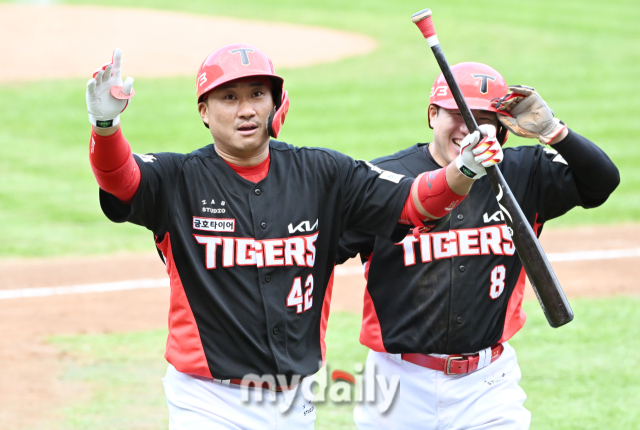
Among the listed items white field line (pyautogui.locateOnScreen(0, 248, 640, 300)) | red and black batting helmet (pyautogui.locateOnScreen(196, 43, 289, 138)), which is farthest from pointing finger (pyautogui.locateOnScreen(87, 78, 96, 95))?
white field line (pyautogui.locateOnScreen(0, 248, 640, 300))

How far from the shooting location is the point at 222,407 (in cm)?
333

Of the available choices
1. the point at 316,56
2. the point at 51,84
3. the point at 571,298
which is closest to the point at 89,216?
the point at 571,298

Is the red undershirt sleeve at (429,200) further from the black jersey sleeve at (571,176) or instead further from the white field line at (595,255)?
the white field line at (595,255)

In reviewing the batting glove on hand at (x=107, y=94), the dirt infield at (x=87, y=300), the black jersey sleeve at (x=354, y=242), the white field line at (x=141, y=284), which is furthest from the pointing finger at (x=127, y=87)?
the white field line at (x=141, y=284)

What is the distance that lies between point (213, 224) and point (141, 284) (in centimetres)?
541

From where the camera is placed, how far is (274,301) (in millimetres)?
3338

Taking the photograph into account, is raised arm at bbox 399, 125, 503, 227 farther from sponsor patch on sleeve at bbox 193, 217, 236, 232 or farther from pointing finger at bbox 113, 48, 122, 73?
pointing finger at bbox 113, 48, 122, 73

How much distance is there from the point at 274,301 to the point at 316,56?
58.1 feet

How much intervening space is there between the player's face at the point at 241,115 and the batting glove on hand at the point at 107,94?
1.57 ft

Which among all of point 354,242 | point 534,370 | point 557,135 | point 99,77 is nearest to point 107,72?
point 99,77

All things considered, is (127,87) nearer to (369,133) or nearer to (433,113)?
(433,113)

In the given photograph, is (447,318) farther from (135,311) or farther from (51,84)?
(51,84)

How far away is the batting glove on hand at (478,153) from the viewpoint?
10.4 ft

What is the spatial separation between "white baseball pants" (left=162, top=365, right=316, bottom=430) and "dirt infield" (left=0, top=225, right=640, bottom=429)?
254cm
